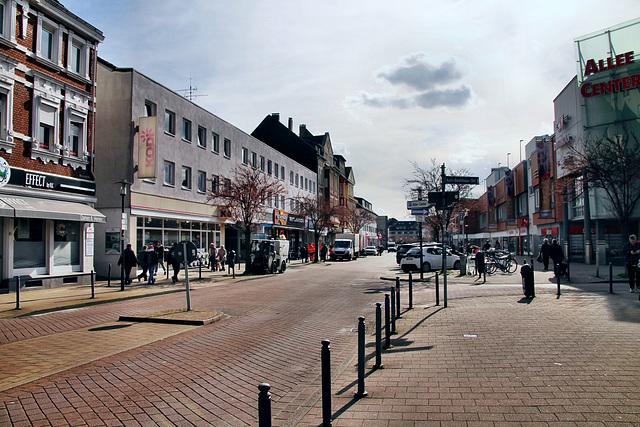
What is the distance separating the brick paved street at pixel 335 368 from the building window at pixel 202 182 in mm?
19283

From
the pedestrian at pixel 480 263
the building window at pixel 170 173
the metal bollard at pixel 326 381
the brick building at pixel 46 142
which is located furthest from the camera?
the building window at pixel 170 173

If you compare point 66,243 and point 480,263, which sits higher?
point 66,243

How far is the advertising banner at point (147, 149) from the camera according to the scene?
23875 millimetres

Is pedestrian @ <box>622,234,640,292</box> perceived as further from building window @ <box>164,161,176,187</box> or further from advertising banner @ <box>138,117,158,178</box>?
building window @ <box>164,161,176,187</box>

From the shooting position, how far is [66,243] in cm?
1994

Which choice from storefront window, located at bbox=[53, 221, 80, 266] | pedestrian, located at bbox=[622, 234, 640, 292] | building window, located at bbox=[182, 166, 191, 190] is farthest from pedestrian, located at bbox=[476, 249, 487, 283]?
storefront window, located at bbox=[53, 221, 80, 266]

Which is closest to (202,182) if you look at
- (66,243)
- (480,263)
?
(66,243)

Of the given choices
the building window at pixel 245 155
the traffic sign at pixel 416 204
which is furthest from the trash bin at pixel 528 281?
the building window at pixel 245 155

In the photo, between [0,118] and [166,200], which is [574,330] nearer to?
[0,118]

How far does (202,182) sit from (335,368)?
26404 millimetres

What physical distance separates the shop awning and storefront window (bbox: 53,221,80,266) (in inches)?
32.2

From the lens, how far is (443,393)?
5508mm

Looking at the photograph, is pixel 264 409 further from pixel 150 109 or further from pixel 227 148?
pixel 227 148

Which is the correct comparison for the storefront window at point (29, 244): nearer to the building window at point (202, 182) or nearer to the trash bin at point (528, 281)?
the building window at point (202, 182)
